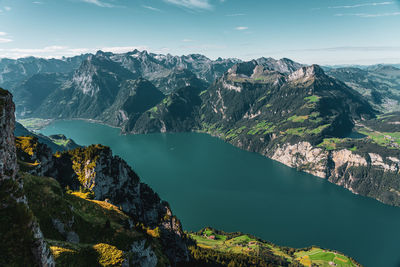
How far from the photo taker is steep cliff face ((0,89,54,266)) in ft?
60.5

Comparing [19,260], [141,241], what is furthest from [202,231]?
[19,260]

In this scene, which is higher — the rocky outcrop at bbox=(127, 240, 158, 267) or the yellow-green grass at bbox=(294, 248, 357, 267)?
the rocky outcrop at bbox=(127, 240, 158, 267)

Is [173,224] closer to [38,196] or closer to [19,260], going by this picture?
[38,196]

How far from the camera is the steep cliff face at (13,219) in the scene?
1844 cm

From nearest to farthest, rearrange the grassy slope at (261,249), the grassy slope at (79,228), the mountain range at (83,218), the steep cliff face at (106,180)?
the mountain range at (83,218) < the grassy slope at (79,228) < the steep cliff face at (106,180) < the grassy slope at (261,249)

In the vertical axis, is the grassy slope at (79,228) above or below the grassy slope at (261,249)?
above

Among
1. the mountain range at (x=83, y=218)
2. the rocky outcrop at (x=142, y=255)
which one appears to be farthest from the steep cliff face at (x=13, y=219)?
the rocky outcrop at (x=142, y=255)

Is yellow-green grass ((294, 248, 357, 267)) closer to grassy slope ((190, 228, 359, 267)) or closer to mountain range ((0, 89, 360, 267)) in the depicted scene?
grassy slope ((190, 228, 359, 267))

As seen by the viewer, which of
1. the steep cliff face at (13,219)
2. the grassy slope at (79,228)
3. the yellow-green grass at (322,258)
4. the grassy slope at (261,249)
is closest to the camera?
the steep cliff face at (13,219)

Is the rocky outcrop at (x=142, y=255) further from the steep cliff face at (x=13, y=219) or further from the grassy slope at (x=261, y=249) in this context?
the grassy slope at (x=261, y=249)

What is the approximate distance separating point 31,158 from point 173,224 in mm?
57669

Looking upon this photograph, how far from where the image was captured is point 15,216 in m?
19.0

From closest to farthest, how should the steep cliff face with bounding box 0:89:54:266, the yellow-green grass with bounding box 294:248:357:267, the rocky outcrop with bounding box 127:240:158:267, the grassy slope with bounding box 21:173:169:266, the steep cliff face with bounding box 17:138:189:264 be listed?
the steep cliff face with bounding box 0:89:54:266 → the grassy slope with bounding box 21:173:169:266 → the rocky outcrop with bounding box 127:240:158:267 → the steep cliff face with bounding box 17:138:189:264 → the yellow-green grass with bounding box 294:248:357:267

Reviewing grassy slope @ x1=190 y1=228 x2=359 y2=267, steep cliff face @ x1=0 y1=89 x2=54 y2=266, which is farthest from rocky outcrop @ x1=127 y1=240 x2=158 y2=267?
grassy slope @ x1=190 y1=228 x2=359 y2=267
